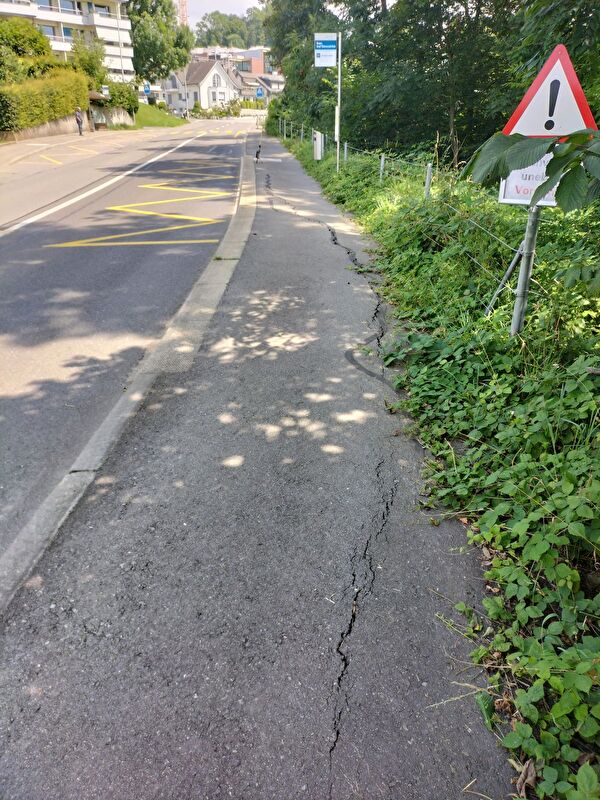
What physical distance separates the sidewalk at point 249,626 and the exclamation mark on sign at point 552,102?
2324 mm

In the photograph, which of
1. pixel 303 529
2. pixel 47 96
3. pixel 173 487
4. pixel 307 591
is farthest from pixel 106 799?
pixel 47 96

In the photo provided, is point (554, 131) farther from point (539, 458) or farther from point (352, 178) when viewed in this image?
point (352, 178)

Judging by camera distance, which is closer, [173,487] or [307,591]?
[307,591]

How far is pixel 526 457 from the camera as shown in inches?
130

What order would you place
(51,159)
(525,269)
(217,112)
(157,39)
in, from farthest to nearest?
(217,112), (157,39), (51,159), (525,269)

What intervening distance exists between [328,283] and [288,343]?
222cm

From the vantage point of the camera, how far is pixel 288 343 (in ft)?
18.6

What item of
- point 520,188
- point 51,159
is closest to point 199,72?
point 51,159

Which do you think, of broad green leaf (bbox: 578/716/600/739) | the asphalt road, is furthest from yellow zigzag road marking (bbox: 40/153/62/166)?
broad green leaf (bbox: 578/716/600/739)

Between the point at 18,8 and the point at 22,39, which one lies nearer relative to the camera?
the point at 22,39

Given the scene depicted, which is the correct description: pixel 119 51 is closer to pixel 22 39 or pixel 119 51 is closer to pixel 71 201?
pixel 22 39

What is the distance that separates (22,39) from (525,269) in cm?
4708

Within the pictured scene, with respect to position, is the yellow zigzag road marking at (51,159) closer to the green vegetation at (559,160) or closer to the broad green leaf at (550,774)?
the green vegetation at (559,160)

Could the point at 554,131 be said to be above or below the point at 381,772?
above
